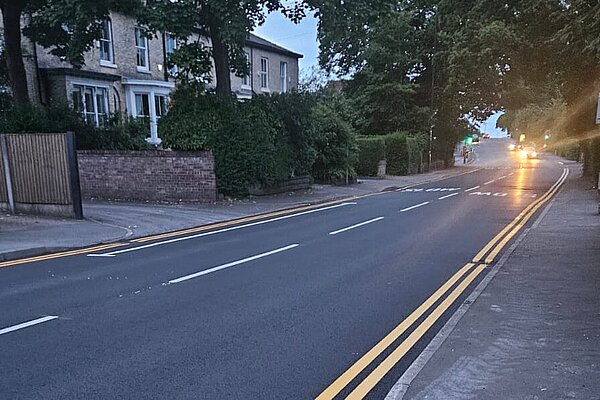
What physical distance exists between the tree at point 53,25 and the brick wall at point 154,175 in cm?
438

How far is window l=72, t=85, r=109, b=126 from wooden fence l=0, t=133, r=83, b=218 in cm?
1127

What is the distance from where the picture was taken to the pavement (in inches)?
429

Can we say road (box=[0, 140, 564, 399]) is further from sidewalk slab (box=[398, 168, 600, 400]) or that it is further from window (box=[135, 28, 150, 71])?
window (box=[135, 28, 150, 71])

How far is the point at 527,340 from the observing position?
16.8 feet

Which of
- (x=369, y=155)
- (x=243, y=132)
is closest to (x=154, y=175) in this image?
(x=243, y=132)

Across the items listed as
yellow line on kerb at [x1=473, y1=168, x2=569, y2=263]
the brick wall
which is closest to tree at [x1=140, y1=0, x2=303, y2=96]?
the brick wall

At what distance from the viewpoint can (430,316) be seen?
6082mm

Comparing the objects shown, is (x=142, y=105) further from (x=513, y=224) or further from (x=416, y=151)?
(x=513, y=224)

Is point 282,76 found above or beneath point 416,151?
above

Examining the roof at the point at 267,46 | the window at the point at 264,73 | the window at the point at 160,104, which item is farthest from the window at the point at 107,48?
the window at the point at 264,73

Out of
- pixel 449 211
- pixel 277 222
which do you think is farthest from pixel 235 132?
pixel 449 211

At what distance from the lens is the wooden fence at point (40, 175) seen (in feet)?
45.8

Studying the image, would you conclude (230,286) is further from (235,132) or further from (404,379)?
(235,132)

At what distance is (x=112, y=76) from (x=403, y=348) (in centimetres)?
2576
